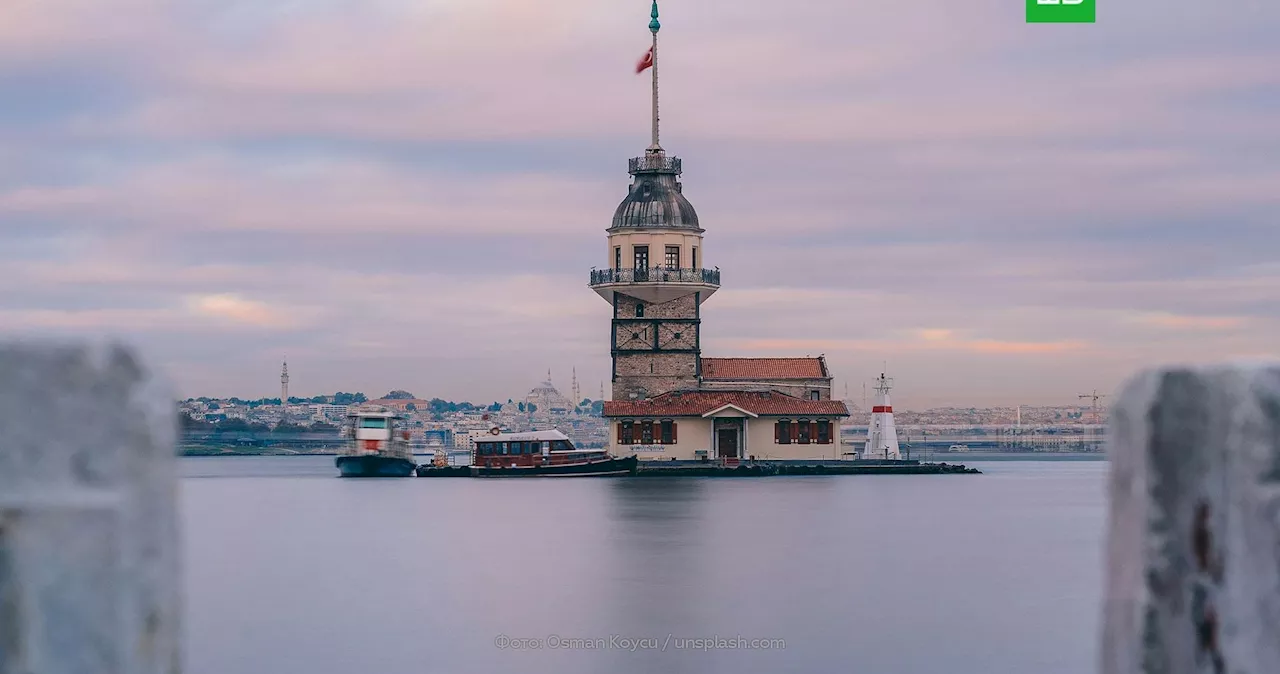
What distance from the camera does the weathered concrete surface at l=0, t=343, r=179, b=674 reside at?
1.41 m

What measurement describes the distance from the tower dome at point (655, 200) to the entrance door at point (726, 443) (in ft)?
23.2

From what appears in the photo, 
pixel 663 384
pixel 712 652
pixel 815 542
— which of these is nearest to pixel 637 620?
pixel 712 652

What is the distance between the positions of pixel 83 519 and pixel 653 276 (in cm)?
6162

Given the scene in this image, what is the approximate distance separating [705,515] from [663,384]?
47.7 feet

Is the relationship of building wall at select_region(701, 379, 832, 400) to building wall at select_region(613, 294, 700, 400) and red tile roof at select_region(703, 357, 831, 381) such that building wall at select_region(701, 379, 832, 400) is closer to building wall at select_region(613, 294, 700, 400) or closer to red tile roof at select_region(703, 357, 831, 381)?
red tile roof at select_region(703, 357, 831, 381)

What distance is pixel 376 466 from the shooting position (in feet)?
236

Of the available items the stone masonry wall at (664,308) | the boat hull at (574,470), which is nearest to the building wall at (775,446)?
the stone masonry wall at (664,308)

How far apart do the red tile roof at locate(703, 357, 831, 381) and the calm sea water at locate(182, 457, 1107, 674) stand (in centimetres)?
544

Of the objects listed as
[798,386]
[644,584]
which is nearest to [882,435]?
[798,386]

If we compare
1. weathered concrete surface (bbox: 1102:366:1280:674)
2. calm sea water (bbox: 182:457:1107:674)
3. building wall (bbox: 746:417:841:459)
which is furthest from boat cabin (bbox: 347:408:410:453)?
weathered concrete surface (bbox: 1102:366:1280:674)

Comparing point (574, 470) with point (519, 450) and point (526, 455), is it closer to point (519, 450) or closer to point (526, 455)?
point (526, 455)

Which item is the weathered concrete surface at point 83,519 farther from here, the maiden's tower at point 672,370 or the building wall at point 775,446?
the building wall at point 775,446

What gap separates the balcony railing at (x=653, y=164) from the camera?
215 feet

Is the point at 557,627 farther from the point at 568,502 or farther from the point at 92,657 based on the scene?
the point at 568,502
